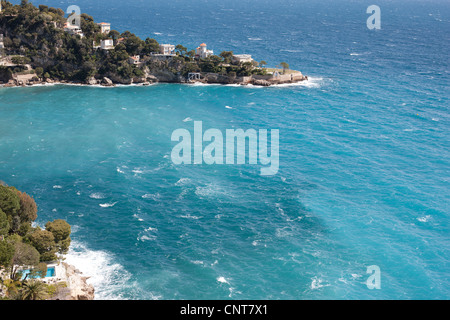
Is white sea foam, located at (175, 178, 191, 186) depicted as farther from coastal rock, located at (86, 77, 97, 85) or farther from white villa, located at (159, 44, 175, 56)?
white villa, located at (159, 44, 175, 56)

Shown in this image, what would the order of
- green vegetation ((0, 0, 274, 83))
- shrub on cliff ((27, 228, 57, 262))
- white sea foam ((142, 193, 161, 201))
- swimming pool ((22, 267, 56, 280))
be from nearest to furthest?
swimming pool ((22, 267, 56, 280)) < shrub on cliff ((27, 228, 57, 262)) < white sea foam ((142, 193, 161, 201)) < green vegetation ((0, 0, 274, 83))

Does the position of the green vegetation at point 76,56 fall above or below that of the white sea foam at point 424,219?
above

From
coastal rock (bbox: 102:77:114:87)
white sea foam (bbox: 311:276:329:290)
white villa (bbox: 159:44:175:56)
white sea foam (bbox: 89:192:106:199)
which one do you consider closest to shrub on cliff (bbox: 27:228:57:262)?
white sea foam (bbox: 89:192:106:199)

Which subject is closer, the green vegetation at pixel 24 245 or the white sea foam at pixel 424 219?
the green vegetation at pixel 24 245

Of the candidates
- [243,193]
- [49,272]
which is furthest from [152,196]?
[49,272]

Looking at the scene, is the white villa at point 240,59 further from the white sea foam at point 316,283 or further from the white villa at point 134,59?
the white sea foam at point 316,283

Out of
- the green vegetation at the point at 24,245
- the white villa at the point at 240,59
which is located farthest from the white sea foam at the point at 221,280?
the white villa at the point at 240,59

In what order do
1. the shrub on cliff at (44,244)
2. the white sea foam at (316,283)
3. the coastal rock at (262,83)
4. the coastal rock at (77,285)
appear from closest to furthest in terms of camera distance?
the coastal rock at (77,285) → the shrub on cliff at (44,244) → the white sea foam at (316,283) → the coastal rock at (262,83)

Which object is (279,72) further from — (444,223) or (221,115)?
(444,223)
